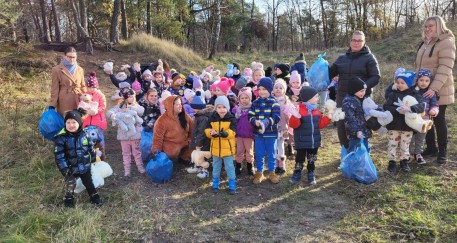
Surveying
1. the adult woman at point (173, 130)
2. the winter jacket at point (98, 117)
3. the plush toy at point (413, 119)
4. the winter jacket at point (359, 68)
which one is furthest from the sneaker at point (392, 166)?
the winter jacket at point (98, 117)

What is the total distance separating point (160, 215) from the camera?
13.3 feet

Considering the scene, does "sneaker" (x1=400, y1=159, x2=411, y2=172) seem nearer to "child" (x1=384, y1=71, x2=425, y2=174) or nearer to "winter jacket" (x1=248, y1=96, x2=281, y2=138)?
"child" (x1=384, y1=71, x2=425, y2=174)

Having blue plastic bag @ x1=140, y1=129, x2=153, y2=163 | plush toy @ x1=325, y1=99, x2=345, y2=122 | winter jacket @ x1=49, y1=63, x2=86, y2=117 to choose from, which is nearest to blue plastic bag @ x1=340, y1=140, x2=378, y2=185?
plush toy @ x1=325, y1=99, x2=345, y2=122

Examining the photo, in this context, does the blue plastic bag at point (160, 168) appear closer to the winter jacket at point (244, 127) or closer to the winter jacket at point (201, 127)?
the winter jacket at point (201, 127)

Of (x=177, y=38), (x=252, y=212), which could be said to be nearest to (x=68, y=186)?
(x=252, y=212)

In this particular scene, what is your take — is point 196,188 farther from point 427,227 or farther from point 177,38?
point 177,38

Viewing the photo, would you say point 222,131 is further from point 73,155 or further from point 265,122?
point 73,155

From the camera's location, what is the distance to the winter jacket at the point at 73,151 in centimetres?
408

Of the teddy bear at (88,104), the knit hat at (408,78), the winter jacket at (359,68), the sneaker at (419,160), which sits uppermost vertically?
the winter jacket at (359,68)

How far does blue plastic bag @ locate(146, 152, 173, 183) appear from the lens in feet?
16.5

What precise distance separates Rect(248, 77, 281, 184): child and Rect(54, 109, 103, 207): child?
7.21 ft

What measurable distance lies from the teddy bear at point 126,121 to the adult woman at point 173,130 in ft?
1.15

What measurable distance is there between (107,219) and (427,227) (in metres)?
3.58

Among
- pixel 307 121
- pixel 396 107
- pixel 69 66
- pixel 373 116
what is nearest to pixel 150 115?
pixel 69 66
